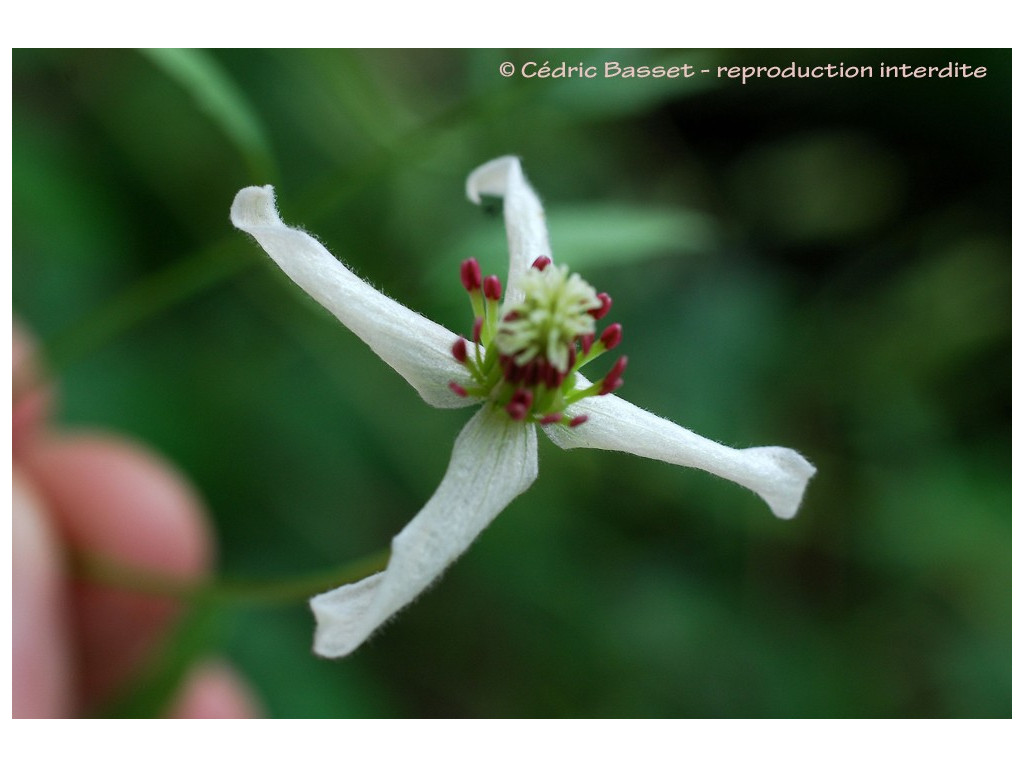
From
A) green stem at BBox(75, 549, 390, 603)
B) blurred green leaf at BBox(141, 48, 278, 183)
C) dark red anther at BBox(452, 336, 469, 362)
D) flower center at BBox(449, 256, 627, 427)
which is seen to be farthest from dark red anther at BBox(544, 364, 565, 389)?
blurred green leaf at BBox(141, 48, 278, 183)

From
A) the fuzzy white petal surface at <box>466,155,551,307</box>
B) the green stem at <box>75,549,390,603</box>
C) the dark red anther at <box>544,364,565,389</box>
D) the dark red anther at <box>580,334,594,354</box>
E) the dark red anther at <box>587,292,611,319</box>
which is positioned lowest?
the green stem at <box>75,549,390,603</box>

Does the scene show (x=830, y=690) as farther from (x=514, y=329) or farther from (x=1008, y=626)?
(x=514, y=329)

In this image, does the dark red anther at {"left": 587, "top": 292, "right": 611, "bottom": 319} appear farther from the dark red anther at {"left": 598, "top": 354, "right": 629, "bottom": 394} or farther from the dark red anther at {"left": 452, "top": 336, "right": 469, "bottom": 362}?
the dark red anther at {"left": 452, "top": 336, "right": 469, "bottom": 362}

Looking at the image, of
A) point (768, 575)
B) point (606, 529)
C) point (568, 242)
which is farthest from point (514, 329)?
point (768, 575)

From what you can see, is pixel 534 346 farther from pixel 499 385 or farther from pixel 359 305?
pixel 359 305

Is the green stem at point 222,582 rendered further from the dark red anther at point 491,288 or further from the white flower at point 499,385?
the dark red anther at point 491,288

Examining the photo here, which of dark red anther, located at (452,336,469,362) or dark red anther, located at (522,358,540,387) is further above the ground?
dark red anther, located at (452,336,469,362)

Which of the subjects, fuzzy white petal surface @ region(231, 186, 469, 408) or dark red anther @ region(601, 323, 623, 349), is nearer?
fuzzy white petal surface @ region(231, 186, 469, 408)

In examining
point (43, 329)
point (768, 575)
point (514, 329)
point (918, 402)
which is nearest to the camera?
point (514, 329)
